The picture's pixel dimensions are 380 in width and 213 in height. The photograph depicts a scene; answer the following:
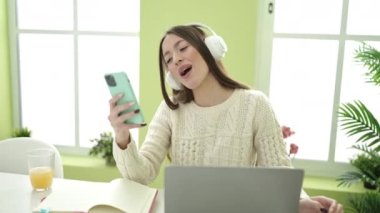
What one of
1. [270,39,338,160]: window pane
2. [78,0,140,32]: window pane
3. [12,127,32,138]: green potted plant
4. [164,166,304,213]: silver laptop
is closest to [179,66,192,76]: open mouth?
[164,166,304,213]: silver laptop

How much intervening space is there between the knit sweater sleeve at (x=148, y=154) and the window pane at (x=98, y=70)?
1.15 meters

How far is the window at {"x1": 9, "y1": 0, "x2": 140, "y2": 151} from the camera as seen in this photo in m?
2.38

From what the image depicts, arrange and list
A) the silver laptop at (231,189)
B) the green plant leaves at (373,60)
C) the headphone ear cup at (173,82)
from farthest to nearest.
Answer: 1. the green plant leaves at (373,60)
2. the headphone ear cup at (173,82)
3. the silver laptop at (231,189)

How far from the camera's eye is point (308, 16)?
→ 2107 millimetres

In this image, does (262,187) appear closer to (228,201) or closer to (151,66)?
(228,201)

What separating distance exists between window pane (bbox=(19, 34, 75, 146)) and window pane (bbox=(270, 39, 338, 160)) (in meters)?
1.37

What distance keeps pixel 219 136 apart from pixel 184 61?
0.26m

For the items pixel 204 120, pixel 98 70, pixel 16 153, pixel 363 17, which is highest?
pixel 363 17

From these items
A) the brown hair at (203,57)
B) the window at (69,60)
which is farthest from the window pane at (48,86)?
the brown hair at (203,57)

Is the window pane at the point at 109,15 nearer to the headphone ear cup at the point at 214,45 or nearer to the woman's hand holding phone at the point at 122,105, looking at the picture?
the headphone ear cup at the point at 214,45

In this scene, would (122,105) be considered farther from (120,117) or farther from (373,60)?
(373,60)

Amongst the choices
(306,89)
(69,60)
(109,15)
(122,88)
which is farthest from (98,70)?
(122,88)

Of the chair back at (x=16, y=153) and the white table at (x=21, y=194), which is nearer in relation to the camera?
the white table at (x=21, y=194)

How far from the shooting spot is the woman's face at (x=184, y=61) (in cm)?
114
